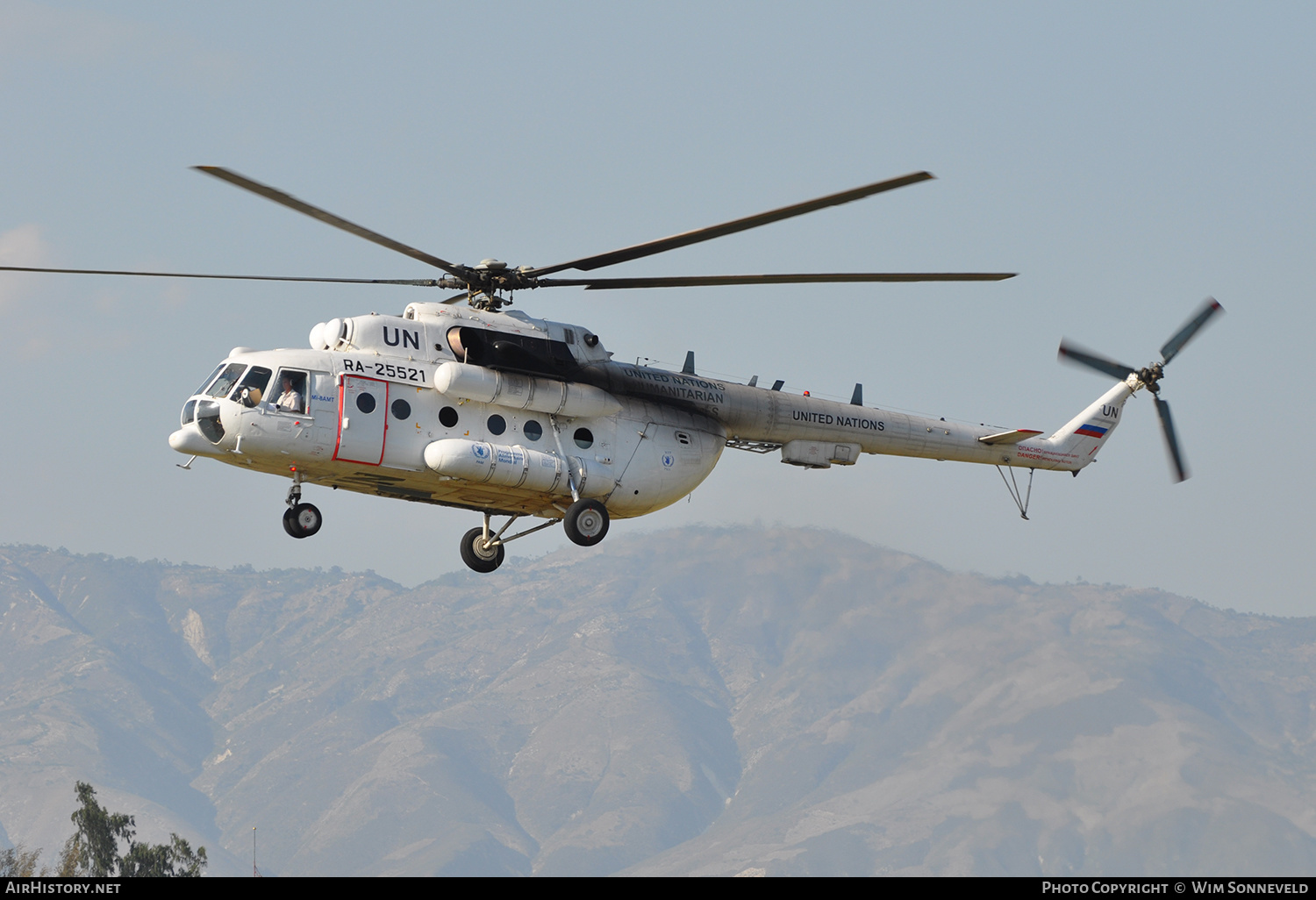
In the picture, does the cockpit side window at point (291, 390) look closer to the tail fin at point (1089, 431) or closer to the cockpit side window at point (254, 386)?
the cockpit side window at point (254, 386)

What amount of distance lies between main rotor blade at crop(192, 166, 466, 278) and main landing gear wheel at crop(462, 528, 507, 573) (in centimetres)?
527

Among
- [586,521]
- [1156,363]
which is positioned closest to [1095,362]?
[1156,363]

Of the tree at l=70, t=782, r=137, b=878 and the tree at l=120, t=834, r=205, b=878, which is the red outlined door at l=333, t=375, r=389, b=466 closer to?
the tree at l=120, t=834, r=205, b=878

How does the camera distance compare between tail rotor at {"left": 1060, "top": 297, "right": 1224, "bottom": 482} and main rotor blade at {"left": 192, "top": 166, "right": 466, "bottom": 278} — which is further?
tail rotor at {"left": 1060, "top": 297, "right": 1224, "bottom": 482}

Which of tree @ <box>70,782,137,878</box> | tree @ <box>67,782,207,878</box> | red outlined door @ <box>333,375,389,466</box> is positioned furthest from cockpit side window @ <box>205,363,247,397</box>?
tree @ <box>70,782,137,878</box>

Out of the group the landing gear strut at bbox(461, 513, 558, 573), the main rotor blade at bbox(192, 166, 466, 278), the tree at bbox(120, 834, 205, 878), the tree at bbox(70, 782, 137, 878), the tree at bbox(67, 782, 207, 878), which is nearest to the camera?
the main rotor blade at bbox(192, 166, 466, 278)

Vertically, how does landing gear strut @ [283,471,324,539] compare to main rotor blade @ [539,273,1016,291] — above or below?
below

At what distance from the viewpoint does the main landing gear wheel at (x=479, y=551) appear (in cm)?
3272

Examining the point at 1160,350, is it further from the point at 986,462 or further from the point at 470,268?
the point at 470,268

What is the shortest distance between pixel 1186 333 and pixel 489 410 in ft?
65.2

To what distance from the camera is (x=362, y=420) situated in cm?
2903

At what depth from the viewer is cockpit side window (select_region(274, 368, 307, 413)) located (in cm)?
2856

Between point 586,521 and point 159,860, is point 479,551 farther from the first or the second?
point 159,860
